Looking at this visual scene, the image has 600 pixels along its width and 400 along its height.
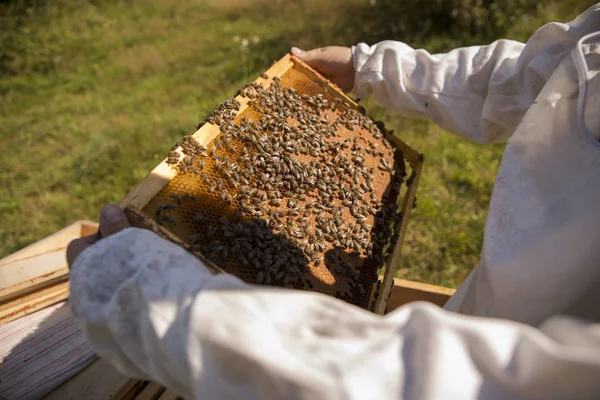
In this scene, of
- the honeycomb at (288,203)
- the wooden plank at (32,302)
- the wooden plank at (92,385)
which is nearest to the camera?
the honeycomb at (288,203)

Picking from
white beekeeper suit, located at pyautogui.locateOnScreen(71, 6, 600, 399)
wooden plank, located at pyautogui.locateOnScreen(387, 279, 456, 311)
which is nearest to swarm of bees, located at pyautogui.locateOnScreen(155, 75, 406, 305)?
white beekeeper suit, located at pyautogui.locateOnScreen(71, 6, 600, 399)

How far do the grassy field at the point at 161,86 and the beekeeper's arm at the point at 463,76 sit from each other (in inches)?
89.2

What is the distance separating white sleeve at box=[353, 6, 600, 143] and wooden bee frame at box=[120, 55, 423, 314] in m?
0.30

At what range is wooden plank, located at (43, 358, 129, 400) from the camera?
2.53 m

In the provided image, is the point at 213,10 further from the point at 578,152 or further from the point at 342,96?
the point at 578,152

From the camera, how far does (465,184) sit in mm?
5586

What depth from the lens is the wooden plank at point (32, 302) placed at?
2926mm

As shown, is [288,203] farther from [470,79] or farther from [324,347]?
[470,79]

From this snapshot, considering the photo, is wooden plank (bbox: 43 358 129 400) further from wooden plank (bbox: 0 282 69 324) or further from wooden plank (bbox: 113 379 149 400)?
wooden plank (bbox: 0 282 69 324)

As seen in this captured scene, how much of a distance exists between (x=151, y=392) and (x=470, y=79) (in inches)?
110

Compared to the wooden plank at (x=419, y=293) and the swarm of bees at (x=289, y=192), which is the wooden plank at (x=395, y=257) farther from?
the wooden plank at (x=419, y=293)

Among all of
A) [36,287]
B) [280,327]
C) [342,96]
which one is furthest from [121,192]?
[280,327]

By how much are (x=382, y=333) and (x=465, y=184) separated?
15.8ft

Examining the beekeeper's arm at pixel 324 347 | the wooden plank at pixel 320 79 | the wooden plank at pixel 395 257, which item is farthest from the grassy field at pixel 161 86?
the beekeeper's arm at pixel 324 347
